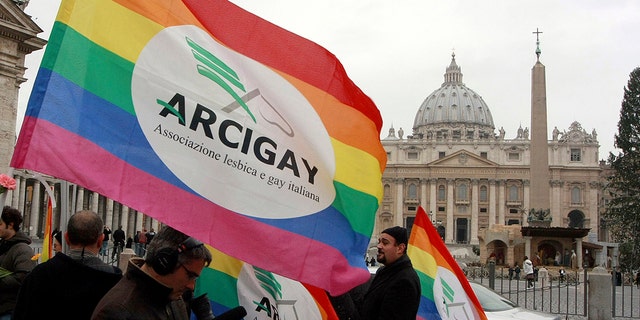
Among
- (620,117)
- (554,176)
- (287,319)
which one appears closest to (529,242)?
(620,117)

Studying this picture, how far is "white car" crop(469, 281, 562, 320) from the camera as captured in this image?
8762 mm

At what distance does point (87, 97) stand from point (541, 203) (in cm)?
3894

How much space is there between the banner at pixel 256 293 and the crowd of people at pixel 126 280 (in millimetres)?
205

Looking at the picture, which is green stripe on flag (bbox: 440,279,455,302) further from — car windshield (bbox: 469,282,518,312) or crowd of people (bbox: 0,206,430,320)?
car windshield (bbox: 469,282,518,312)

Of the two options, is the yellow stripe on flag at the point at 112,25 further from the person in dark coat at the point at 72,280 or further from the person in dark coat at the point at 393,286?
the person in dark coat at the point at 393,286

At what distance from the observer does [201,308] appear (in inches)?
140

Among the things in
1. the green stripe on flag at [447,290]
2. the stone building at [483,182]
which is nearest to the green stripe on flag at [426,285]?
the green stripe on flag at [447,290]

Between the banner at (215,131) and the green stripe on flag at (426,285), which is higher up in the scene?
the banner at (215,131)

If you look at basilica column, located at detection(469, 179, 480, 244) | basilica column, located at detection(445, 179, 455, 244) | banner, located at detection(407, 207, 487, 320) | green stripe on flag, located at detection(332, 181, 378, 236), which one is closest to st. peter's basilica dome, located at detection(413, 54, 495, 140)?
basilica column, located at detection(445, 179, 455, 244)

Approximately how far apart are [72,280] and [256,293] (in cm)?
110

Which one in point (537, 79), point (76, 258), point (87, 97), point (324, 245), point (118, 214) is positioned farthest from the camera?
point (118, 214)

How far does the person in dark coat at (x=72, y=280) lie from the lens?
3.49 m

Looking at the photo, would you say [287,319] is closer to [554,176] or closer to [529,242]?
[529,242]

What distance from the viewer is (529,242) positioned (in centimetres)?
3925
